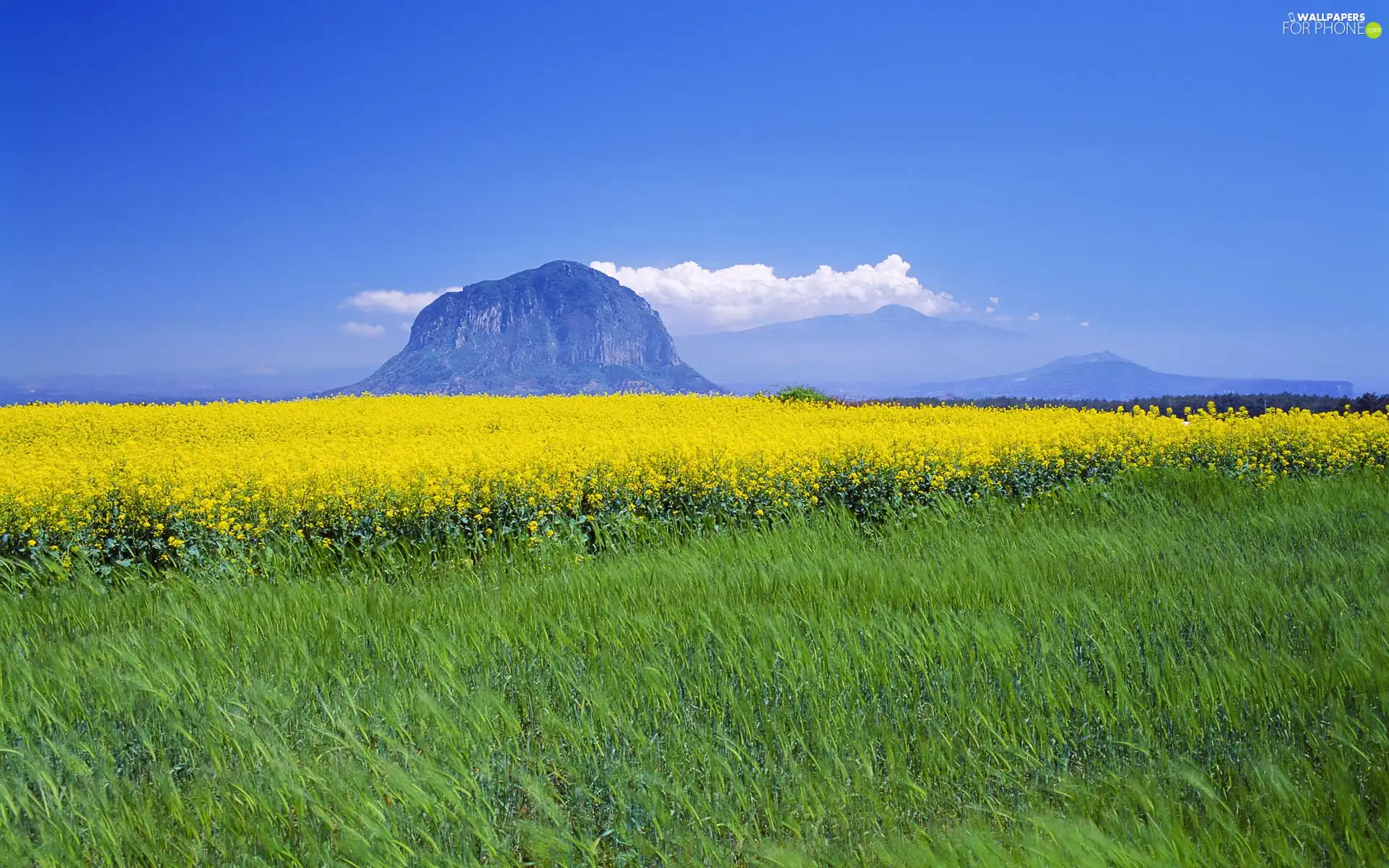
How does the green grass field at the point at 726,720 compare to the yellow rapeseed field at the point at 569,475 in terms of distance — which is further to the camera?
the yellow rapeseed field at the point at 569,475

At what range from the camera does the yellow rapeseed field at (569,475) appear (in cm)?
686

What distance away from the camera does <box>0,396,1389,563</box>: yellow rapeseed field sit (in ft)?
22.5

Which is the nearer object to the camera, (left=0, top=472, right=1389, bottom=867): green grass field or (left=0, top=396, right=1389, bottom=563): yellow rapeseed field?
(left=0, top=472, right=1389, bottom=867): green grass field

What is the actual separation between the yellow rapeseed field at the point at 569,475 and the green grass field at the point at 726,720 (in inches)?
66.3

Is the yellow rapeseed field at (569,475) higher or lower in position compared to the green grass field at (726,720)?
higher

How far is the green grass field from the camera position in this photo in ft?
7.61

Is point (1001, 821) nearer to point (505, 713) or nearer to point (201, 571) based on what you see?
point (505, 713)

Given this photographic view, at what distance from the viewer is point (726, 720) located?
10.3ft

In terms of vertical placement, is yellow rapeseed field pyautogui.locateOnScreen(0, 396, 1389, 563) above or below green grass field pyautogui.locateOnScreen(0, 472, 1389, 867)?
above

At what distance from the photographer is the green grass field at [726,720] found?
2.32m

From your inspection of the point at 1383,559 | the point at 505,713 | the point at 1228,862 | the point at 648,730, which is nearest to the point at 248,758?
the point at 505,713

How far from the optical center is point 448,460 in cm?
768

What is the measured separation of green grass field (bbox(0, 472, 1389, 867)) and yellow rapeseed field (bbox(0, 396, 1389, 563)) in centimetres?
168

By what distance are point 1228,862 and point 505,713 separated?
2.27 meters
